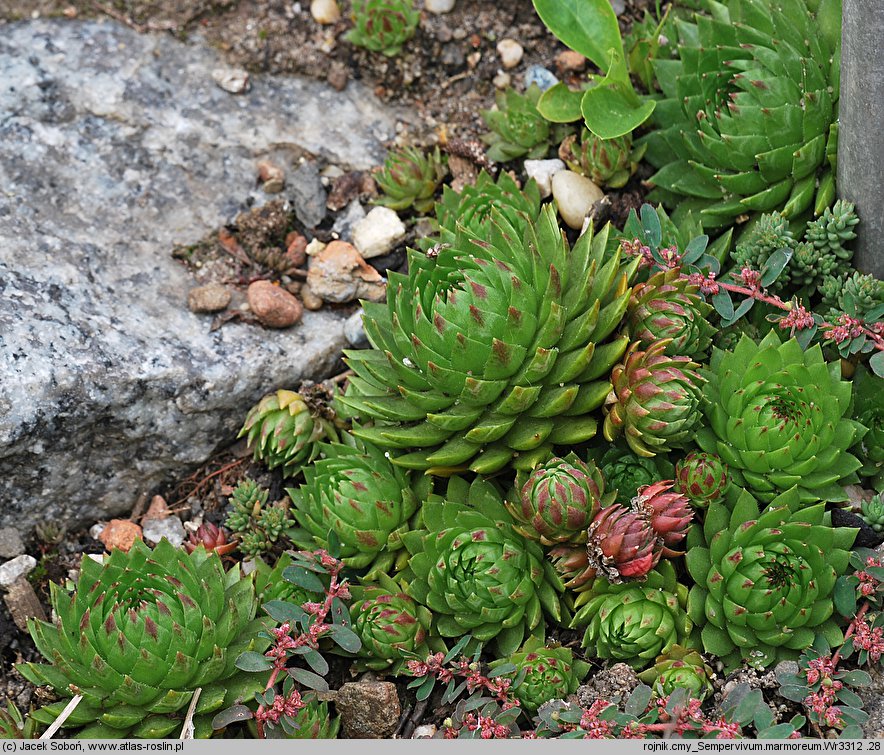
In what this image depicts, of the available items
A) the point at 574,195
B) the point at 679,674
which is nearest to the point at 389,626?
the point at 679,674

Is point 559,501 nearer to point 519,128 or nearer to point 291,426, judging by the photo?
point 291,426

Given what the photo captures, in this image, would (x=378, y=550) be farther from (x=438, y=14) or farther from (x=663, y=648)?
(x=438, y=14)

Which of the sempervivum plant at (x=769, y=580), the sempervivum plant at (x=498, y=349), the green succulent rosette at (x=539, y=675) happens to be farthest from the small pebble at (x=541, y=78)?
the green succulent rosette at (x=539, y=675)

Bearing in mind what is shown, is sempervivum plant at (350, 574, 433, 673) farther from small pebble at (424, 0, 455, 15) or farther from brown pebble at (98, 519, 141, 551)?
small pebble at (424, 0, 455, 15)

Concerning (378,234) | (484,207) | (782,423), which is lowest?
(782,423)

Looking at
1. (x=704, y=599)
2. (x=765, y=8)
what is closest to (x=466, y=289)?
(x=704, y=599)

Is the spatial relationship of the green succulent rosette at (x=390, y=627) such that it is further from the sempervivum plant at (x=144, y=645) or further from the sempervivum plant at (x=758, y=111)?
the sempervivum plant at (x=758, y=111)

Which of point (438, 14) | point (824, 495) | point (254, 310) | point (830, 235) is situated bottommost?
point (824, 495)
